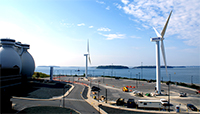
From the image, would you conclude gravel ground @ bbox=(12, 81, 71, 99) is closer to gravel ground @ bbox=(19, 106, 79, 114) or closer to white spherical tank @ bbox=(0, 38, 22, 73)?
white spherical tank @ bbox=(0, 38, 22, 73)

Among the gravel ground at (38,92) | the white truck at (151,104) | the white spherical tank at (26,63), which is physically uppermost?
the white spherical tank at (26,63)

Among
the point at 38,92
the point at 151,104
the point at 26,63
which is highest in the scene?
the point at 26,63

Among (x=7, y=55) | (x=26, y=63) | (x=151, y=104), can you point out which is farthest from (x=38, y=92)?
(x=151, y=104)

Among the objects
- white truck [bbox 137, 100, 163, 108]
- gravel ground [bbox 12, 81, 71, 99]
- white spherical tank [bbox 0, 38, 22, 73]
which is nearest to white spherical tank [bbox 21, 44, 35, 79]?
white spherical tank [bbox 0, 38, 22, 73]

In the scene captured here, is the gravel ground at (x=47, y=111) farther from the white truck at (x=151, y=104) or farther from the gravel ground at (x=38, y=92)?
the white truck at (x=151, y=104)

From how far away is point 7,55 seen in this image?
5419cm

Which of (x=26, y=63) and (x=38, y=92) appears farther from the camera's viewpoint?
(x=26, y=63)

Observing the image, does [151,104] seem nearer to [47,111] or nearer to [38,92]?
[47,111]

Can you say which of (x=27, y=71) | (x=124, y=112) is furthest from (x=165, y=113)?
(x=27, y=71)

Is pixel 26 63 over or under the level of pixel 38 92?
Answer: over

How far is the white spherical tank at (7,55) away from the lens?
5252 cm

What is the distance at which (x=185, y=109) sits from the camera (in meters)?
29.5

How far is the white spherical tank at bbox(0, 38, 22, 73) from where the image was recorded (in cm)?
5252

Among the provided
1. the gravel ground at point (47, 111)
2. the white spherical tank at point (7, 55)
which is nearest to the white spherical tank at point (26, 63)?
the white spherical tank at point (7, 55)
